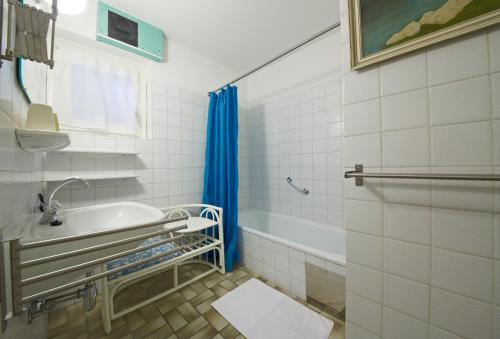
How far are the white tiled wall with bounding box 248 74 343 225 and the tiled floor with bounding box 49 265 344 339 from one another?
101 centimetres

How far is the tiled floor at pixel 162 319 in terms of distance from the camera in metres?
1.06

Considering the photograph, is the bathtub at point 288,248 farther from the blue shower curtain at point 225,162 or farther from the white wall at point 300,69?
the white wall at point 300,69

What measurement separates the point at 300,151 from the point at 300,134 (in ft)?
0.66

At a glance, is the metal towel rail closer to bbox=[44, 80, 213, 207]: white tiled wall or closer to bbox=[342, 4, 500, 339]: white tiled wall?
bbox=[342, 4, 500, 339]: white tiled wall

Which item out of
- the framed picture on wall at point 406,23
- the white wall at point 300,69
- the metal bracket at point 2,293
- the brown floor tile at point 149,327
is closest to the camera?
the metal bracket at point 2,293

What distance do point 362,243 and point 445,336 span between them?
0.35 m

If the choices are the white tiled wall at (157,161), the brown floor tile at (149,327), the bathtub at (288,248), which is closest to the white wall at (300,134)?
the bathtub at (288,248)

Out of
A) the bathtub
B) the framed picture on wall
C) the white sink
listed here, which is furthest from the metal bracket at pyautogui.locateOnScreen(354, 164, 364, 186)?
the white sink

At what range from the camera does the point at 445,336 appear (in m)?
0.59

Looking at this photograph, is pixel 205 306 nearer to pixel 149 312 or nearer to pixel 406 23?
pixel 149 312

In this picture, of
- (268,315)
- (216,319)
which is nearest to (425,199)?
(268,315)

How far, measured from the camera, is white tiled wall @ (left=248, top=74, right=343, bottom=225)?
1.78 metres

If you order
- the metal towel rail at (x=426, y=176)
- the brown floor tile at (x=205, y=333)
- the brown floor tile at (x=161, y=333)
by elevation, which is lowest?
the brown floor tile at (x=205, y=333)

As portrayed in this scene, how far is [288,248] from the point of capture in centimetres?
139
